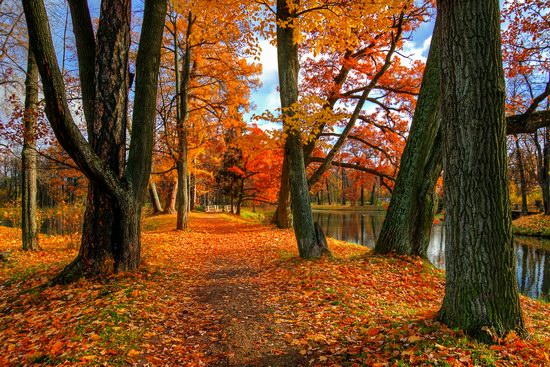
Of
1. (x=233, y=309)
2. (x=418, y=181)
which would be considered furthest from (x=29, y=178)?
(x=418, y=181)

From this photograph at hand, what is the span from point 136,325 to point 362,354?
2771 mm

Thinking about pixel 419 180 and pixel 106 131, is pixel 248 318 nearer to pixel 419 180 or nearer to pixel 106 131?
pixel 106 131

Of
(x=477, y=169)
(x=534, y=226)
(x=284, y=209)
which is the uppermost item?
(x=477, y=169)

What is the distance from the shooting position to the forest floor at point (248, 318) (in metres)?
3.15

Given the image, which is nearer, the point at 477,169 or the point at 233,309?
the point at 477,169

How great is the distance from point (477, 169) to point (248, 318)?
3341 millimetres

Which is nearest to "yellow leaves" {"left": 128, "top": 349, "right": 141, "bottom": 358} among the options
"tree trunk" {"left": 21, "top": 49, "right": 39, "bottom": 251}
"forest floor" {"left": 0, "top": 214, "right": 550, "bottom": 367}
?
"forest floor" {"left": 0, "top": 214, "right": 550, "bottom": 367}

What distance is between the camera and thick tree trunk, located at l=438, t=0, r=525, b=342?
119 inches

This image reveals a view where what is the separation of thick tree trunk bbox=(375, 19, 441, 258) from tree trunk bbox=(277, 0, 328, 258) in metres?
1.61

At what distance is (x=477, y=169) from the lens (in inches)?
121

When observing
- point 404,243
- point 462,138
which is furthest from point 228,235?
point 462,138

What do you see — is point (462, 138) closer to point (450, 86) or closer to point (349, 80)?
point (450, 86)

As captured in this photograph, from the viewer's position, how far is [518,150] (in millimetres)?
25438

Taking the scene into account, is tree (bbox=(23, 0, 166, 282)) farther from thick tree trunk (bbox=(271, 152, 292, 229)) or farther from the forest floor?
thick tree trunk (bbox=(271, 152, 292, 229))
